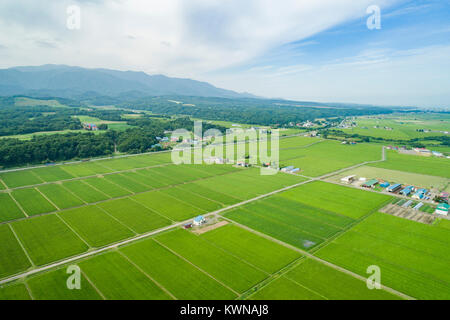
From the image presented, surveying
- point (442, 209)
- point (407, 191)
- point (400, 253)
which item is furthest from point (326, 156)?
point (400, 253)

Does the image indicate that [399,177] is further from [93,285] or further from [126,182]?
[93,285]

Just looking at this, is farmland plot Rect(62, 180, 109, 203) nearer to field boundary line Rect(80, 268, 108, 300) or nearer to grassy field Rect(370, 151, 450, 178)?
field boundary line Rect(80, 268, 108, 300)

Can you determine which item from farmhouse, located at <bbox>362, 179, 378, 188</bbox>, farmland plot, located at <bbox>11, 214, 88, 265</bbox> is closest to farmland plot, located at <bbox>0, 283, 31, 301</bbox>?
farmland plot, located at <bbox>11, 214, 88, 265</bbox>

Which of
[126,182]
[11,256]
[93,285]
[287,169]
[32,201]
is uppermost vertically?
[287,169]

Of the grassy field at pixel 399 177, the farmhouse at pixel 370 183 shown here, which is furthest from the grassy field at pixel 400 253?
the grassy field at pixel 399 177
